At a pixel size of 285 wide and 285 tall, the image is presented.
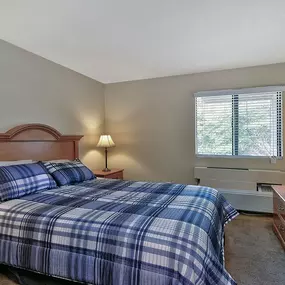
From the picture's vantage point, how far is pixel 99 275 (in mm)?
1466

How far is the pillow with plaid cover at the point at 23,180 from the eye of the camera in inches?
83.3

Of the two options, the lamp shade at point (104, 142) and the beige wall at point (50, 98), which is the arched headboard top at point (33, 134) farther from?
the lamp shade at point (104, 142)

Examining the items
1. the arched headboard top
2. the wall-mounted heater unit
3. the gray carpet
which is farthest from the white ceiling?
the gray carpet

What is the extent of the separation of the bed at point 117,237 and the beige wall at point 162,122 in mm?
1751

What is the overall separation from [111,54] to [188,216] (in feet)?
7.57

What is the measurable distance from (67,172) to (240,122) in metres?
2.67

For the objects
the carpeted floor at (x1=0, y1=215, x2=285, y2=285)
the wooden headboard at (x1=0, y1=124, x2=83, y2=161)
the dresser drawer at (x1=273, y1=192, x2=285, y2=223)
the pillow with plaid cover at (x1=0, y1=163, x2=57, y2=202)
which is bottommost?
the carpeted floor at (x1=0, y1=215, x2=285, y2=285)

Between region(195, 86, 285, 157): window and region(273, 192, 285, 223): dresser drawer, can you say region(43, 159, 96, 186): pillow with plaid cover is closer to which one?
region(195, 86, 285, 157): window

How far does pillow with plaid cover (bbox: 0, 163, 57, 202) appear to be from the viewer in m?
2.12

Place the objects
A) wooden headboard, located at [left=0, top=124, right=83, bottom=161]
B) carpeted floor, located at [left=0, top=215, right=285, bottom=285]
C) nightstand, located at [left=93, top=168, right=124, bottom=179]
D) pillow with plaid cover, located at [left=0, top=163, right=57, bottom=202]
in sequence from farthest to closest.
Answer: nightstand, located at [left=93, top=168, right=124, bottom=179], wooden headboard, located at [left=0, top=124, right=83, bottom=161], pillow with plaid cover, located at [left=0, top=163, right=57, bottom=202], carpeted floor, located at [left=0, top=215, right=285, bottom=285]

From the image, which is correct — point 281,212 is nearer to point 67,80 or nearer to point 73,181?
point 73,181

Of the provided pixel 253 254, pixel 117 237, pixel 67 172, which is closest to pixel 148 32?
pixel 67 172

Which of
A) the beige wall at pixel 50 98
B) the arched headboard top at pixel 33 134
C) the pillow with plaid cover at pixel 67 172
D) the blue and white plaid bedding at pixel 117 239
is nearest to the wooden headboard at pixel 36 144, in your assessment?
the arched headboard top at pixel 33 134

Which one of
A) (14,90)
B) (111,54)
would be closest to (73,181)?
(14,90)
